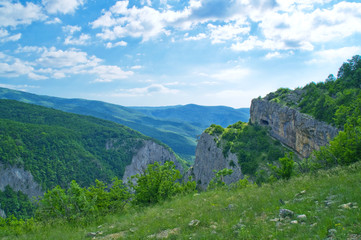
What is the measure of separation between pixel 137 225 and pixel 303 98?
56.8 m

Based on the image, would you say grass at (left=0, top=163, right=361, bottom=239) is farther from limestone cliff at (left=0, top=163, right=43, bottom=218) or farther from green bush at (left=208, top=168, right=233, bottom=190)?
limestone cliff at (left=0, top=163, right=43, bottom=218)

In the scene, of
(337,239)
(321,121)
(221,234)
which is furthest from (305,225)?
(321,121)

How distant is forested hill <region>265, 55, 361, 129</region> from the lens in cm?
3812

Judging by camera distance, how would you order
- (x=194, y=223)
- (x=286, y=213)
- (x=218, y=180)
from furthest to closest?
(x=218, y=180)
(x=194, y=223)
(x=286, y=213)

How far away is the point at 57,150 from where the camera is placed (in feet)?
447

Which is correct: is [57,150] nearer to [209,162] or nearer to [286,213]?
Result: [209,162]

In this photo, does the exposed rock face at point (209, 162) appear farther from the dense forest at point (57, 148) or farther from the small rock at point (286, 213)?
the dense forest at point (57, 148)

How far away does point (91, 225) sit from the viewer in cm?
1323

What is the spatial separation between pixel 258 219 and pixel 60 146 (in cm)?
15152

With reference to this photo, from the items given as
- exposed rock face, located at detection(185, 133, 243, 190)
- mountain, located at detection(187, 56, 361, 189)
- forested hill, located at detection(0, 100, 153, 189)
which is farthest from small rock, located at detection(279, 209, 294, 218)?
forested hill, located at detection(0, 100, 153, 189)

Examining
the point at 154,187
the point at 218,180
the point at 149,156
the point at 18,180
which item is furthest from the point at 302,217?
the point at 149,156

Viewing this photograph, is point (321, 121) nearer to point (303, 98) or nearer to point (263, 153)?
point (303, 98)

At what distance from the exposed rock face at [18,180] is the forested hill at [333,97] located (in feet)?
392

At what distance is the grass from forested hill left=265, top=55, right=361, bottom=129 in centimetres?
2666
